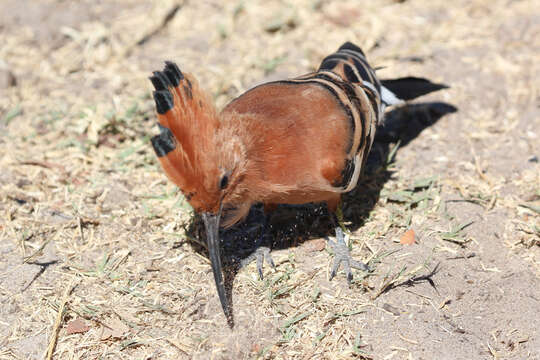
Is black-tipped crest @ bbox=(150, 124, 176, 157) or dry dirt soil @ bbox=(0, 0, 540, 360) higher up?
black-tipped crest @ bbox=(150, 124, 176, 157)

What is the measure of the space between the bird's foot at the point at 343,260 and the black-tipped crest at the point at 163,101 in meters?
1.55

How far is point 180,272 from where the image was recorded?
12.9 feet

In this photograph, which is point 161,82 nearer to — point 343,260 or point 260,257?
point 260,257

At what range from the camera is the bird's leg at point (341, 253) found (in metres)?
3.88

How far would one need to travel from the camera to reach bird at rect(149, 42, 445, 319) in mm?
3217

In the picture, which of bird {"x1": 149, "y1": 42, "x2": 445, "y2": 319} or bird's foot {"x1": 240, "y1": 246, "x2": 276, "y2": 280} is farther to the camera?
bird's foot {"x1": 240, "y1": 246, "x2": 276, "y2": 280}

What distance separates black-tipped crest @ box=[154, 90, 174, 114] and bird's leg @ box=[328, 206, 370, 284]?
1549 millimetres

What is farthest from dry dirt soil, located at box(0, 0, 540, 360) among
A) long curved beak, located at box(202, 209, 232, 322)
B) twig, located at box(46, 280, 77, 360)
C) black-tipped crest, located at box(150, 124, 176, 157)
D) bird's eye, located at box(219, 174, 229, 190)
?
black-tipped crest, located at box(150, 124, 176, 157)

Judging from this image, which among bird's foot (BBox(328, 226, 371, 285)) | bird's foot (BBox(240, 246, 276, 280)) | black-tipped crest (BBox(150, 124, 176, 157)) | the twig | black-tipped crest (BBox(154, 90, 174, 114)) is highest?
black-tipped crest (BBox(154, 90, 174, 114))

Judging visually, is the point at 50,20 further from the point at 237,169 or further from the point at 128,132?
the point at 237,169

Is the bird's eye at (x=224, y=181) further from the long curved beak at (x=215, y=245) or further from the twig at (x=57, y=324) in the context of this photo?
the twig at (x=57, y=324)

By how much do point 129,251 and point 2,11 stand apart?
415 centimetres

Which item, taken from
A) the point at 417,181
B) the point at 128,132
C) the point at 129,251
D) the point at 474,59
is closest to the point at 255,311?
the point at 129,251

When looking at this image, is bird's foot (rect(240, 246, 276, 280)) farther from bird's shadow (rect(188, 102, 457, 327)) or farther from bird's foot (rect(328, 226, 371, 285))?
bird's foot (rect(328, 226, 371, 285))
